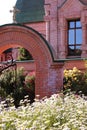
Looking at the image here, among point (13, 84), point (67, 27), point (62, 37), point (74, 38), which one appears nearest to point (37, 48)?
point (13, 84)

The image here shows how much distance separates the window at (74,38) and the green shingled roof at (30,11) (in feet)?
15.9

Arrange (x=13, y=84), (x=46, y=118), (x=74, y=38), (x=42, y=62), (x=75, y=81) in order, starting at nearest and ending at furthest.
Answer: (x=46, y=118), (x=42, y=62), (x=13, y=84), (x=75, y=81), (x=74, y=38)

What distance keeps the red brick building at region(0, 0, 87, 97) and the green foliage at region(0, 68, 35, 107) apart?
1.69 metres

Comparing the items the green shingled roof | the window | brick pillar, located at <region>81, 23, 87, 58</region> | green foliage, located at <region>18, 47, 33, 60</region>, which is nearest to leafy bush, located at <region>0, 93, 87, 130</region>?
brick pillar, located at <region>81, 23, 87, 58</region>

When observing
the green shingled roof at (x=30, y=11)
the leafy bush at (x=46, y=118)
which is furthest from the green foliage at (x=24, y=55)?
the leafy bush at (x=46, y=118)

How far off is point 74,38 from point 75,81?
350 inches

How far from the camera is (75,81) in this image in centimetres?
1825

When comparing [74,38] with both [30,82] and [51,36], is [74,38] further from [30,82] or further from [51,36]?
[30,82]

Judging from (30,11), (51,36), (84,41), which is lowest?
(84,41)

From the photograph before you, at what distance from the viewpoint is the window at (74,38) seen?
87.5 ft

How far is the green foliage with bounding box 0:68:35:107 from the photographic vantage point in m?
17.0

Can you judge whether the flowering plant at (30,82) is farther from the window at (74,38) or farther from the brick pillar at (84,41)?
the window at (74,38)

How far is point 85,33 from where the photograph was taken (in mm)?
26062

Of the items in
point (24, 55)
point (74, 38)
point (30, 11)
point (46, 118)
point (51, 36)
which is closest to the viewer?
point (46, 118)
